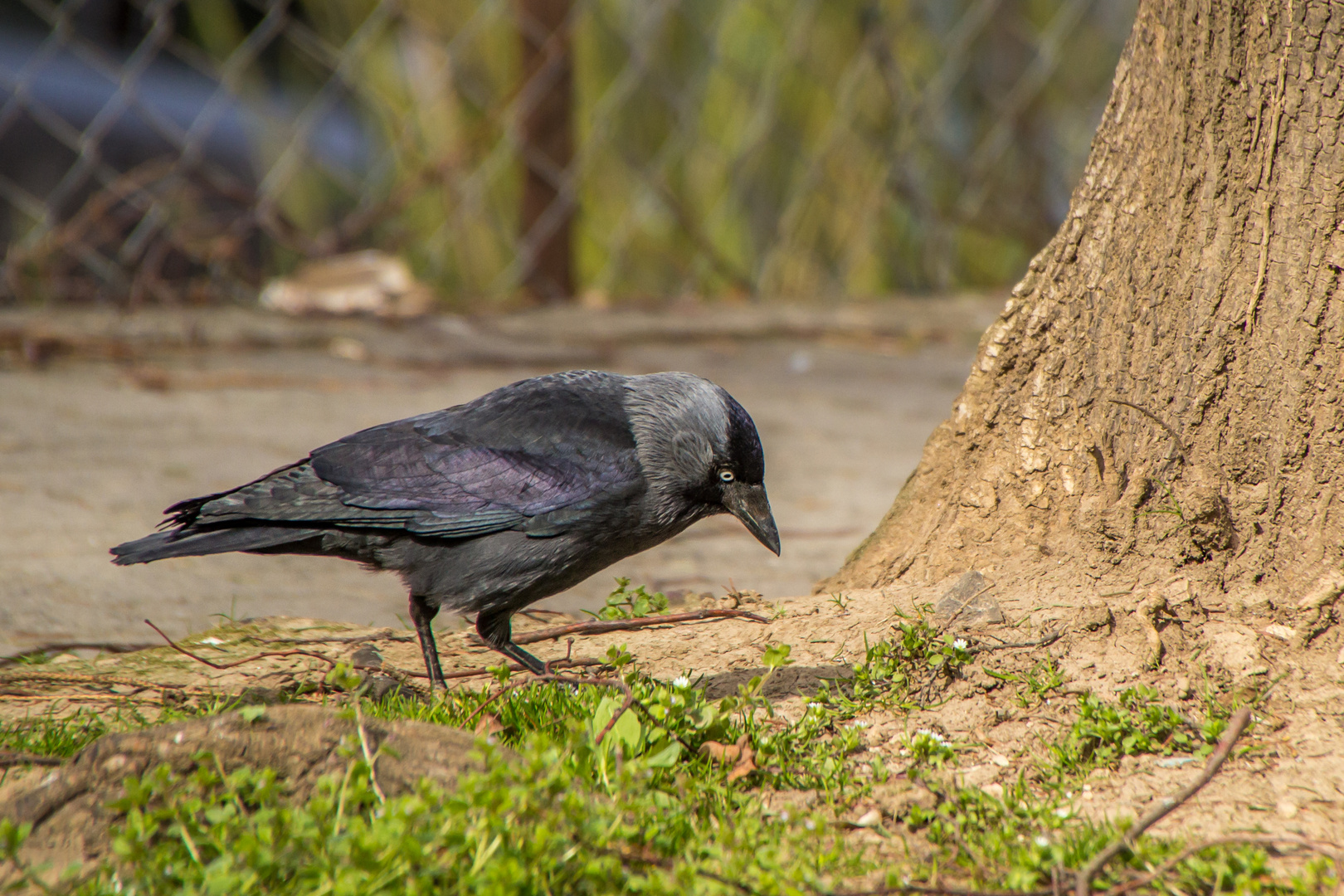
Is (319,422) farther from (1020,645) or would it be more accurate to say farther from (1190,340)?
(1190,340)

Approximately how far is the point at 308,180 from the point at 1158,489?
6373mm

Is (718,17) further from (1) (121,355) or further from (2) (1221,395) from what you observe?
(2) (1221,395)

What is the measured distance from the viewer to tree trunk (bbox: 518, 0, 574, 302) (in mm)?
7738

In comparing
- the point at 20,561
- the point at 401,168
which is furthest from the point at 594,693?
the point at 401,168

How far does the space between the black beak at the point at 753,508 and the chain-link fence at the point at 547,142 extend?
15.5 feet

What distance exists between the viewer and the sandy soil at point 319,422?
12.2 feet

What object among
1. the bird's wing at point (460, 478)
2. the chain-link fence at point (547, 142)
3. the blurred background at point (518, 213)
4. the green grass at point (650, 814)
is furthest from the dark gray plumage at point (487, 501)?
the chain-link fence at point (547, 142)

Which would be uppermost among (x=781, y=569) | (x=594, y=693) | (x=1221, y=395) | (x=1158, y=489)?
(x=1221, y=395)

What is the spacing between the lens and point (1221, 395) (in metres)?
2.70

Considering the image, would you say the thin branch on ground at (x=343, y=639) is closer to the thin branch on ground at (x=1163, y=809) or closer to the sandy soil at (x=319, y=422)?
the sandy soil at (x=319, y=422)

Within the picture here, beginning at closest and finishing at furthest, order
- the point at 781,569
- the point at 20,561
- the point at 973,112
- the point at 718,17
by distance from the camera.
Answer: the point at 20,561 < the point at 781,569 < the point at 718,17 < the point at 973,112

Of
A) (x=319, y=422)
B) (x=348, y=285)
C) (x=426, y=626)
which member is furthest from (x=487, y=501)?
(x=348, y=285)

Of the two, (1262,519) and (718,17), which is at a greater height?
(718,17)

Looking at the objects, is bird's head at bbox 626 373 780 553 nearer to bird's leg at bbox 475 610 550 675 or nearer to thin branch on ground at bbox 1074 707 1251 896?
bird's leg at bbox 475 610 550 675
